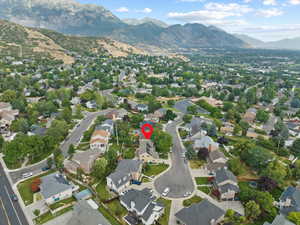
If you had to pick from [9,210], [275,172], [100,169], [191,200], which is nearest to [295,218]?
[275,172]

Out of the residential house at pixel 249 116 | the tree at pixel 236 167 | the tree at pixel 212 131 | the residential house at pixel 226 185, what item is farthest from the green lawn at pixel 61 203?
the residential house at pixel 249 116

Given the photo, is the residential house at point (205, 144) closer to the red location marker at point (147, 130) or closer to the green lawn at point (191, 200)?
the red location marker at point (147, 130)

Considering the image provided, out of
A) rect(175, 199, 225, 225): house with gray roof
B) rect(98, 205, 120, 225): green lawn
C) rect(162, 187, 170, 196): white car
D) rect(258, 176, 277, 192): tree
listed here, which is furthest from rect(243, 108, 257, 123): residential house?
rect(98, 205, 120, 225): green lawn

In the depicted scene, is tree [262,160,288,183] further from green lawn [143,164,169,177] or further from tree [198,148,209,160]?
green lawn [143,164,169,177]

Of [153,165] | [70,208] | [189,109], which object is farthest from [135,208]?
[189,109]

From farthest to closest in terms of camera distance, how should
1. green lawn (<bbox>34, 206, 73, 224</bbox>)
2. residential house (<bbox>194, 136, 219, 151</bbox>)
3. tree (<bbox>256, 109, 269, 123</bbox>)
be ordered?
tree (<bbox>256, 109, 269, 123</bbox>) → residential house (<bbox>194, 136, 219, 151</bbox>) → green lawn (<bbox>34, 206, 73, 224</bbox>)
